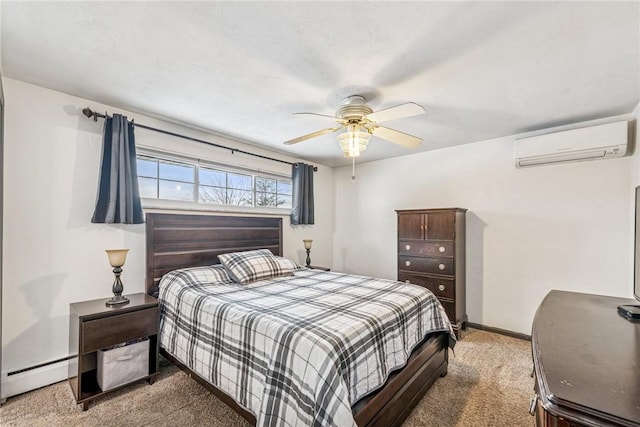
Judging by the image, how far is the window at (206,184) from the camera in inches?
119

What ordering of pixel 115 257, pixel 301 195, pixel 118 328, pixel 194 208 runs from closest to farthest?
pixel 118 328
pixel 115 257
pixel 194 208
pixel 301 195

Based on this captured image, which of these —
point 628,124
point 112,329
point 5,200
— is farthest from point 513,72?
point 5,200

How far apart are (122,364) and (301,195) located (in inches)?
117

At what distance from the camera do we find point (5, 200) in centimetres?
215

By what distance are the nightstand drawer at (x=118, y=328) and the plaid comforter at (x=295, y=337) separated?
0.15 m

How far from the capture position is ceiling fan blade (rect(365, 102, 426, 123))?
1.96 meters

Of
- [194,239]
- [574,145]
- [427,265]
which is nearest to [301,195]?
[194,239]

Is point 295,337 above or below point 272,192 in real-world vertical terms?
below

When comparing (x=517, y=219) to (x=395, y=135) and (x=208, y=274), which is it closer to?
(x=395, y=135)

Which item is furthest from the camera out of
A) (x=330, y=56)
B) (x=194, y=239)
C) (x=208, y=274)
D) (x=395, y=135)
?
(x=194, y=239)

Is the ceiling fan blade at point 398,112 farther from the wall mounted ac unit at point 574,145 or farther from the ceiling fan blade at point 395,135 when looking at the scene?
the wall mounted ac unit at point 574,145

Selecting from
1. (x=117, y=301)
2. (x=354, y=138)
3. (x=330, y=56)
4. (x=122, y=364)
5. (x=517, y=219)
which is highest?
(x=330, y=56)

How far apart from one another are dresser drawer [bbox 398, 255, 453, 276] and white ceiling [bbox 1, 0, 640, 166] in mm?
1733

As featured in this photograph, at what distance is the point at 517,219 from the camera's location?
3.44 meters
